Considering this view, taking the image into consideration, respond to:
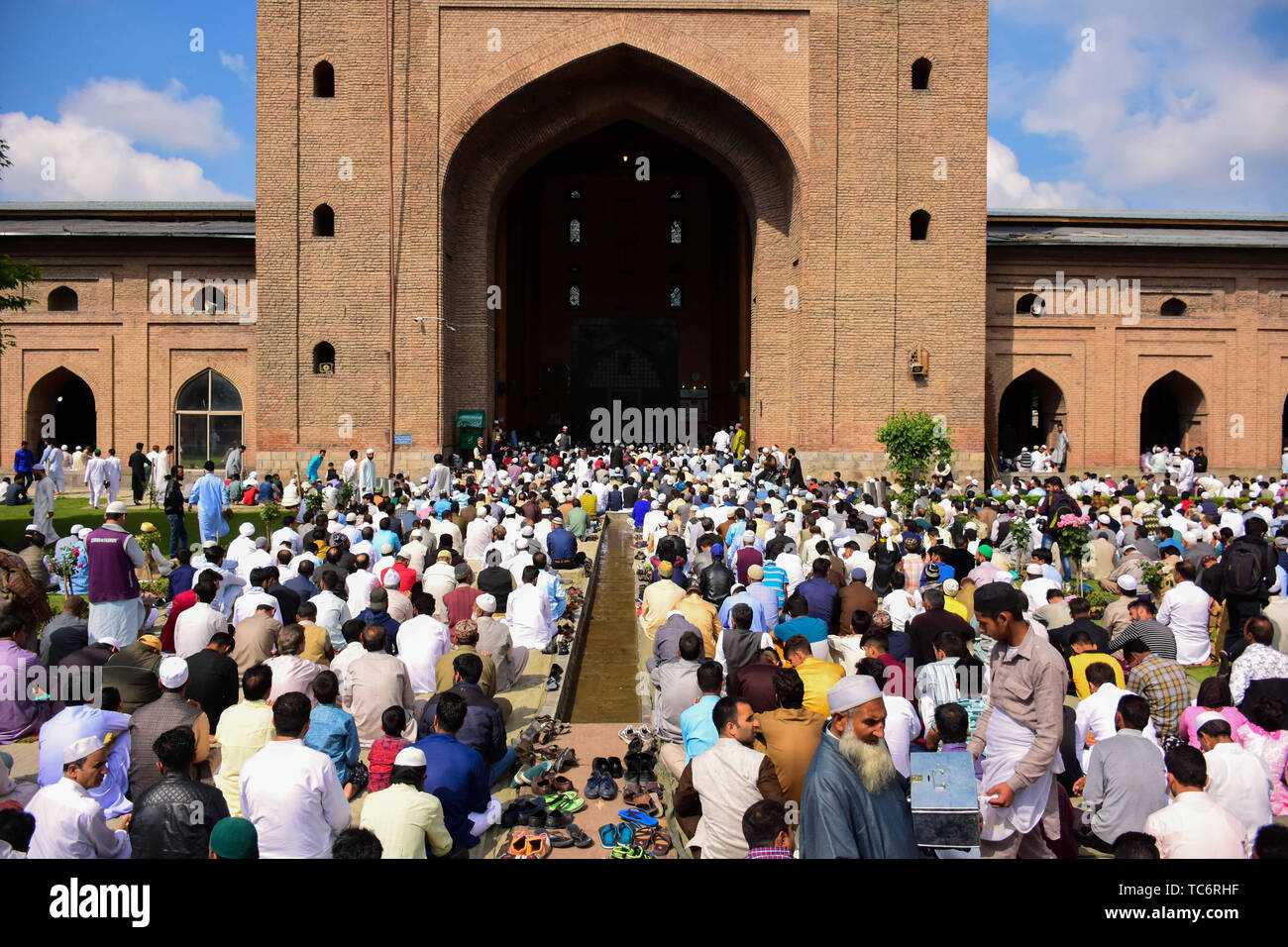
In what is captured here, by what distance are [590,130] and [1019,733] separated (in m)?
21.1

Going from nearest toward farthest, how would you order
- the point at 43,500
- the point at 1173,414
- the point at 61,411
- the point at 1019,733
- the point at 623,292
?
the point at 1019,733 < the point at 43,500 < the point at 61,411 < the point at 1173,414 < the point at 623,292

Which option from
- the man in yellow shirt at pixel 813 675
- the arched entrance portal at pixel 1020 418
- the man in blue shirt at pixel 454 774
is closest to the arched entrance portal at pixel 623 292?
the arched entrance portal at pixel 1020 418

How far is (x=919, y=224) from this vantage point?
833 inches

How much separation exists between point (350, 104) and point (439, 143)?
2013 mm

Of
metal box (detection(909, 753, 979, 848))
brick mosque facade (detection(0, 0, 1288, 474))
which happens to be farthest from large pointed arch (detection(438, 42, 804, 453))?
metal box (detection(909, 753, 979, 848))

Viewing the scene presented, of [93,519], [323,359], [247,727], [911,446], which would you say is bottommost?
[247,727]

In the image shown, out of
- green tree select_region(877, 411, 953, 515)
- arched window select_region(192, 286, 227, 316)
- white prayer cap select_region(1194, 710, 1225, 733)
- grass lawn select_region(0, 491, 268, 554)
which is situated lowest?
white prayer cap select_region(1194, 710, 1225, 733)

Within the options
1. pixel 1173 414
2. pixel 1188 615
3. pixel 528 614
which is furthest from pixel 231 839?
pixel 1173 414

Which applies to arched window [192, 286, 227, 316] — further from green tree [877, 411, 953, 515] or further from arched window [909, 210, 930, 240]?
arched window [909, 210, 930, 240]

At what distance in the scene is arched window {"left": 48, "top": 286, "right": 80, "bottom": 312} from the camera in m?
23.7

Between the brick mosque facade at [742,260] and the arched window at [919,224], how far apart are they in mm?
76

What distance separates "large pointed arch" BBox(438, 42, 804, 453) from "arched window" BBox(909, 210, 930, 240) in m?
2.55

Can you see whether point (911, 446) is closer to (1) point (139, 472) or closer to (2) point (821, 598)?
(2) point (821, 598)

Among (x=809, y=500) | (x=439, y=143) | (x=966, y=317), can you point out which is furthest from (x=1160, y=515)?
(x=439, y=143)
